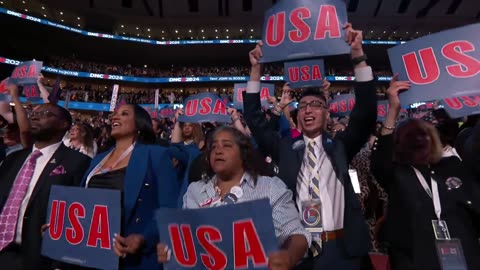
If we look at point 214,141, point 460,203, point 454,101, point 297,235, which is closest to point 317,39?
point 454,101

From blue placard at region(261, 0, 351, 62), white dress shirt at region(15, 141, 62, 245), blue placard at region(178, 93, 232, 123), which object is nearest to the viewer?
white dress shirt at region(15, 141, 62, 245)

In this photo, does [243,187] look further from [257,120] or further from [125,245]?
[257,120]

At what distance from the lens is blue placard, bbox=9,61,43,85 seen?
20.6 ft

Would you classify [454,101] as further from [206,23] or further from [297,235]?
[206,23]

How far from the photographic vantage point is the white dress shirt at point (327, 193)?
7.02 feet

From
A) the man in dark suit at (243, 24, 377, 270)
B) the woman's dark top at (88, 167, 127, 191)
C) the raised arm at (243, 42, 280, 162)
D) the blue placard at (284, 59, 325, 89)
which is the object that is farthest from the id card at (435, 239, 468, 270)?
the blue placard at (284, 59, 325, 89)

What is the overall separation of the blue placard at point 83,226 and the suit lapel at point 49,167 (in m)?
0.25

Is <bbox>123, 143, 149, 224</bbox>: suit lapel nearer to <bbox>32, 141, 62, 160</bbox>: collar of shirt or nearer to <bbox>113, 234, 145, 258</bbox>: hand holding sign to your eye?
<bbox>113, 234, 145, 258</bbox>: hand holding sign

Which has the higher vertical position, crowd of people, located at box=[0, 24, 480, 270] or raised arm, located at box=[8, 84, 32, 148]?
raised arm, located at box=[8, 84, 32, 148]

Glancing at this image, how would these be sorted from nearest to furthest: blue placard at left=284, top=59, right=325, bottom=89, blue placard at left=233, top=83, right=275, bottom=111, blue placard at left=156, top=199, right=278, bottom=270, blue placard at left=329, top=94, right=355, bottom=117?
blue placard at left=156, top=199, right=278, bottom=270
blue placard at left=284, top=59, right=325, bottom=89
blue placard at left=233, top=83, right=275, bottom=111
blue placard at left=329, top=94, right=355, bottom=117

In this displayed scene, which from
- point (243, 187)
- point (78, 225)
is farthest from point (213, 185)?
point (78, 225)

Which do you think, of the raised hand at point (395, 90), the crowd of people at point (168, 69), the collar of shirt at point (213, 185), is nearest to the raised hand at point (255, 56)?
the raised hand at point (395, 90)

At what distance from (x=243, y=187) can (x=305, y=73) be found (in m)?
4.24

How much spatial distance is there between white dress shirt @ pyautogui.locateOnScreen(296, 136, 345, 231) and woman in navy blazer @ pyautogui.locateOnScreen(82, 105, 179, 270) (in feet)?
2.54
